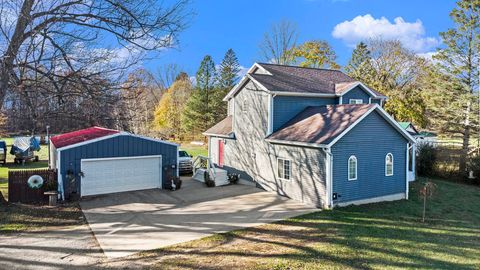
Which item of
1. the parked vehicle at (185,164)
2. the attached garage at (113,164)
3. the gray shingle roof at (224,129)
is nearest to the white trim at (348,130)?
the gray shingle roof at (224,129)

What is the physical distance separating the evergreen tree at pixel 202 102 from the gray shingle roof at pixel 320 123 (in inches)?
1072

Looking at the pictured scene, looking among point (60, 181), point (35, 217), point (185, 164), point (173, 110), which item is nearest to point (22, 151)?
point (185, 164)

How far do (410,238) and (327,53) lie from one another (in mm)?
33980

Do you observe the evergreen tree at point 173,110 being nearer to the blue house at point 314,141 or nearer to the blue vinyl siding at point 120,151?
the blue house at point 314,141

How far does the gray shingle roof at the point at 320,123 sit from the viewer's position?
46.2ft

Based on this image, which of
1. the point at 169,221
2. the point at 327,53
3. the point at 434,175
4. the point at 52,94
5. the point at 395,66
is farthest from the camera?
the point at 327,53

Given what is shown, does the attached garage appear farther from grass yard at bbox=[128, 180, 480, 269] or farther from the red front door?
grass yard at bbox=[128, 180, 480, 269]

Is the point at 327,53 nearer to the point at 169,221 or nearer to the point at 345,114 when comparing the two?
the point at 345,114

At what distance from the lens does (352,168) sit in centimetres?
1432

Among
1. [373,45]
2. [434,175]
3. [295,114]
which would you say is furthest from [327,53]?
[295,114]

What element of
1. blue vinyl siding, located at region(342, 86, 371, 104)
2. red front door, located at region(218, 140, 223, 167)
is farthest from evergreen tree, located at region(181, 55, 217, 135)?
blue vinyl siding, located at region(342, 86, 371, 104)

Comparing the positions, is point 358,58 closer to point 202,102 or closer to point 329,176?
point 202,102

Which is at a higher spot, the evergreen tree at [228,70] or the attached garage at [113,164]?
the evergreen tree at [228,70]

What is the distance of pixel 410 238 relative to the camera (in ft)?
33.8
